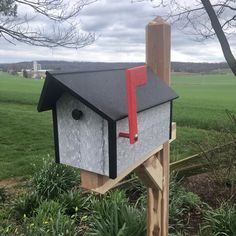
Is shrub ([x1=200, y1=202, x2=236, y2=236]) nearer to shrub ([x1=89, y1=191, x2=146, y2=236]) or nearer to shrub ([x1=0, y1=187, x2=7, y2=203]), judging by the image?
shrub ([x1=89, y1=191, x2=146, y2=236])

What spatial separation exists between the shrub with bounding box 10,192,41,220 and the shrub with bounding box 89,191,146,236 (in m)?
0.84

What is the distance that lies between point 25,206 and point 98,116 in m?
2.94

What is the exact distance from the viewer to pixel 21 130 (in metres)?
10.1

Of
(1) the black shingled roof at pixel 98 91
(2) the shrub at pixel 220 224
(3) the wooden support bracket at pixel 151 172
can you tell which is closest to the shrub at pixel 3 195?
(2) the shrub at pixel 220 224

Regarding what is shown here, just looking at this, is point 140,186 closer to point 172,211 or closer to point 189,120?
point 172,211

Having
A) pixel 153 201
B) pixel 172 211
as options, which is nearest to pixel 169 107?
pixel 153 201

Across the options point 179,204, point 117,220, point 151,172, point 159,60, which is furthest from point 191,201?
point 159,60

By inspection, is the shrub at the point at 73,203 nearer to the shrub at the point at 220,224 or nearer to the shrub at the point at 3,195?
the shrub at the point at 3,195

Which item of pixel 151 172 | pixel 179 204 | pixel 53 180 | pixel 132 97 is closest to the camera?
pixel 132 97

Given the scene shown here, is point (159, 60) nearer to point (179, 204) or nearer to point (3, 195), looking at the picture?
point (179, 204)

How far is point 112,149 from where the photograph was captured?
1.61 meters

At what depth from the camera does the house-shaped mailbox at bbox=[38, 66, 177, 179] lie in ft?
5.04

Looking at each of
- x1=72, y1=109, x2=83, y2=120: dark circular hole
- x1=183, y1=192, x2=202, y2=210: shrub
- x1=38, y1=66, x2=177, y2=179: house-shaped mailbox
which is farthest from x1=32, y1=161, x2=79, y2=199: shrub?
x1=72, y1=109, x2=83, y2=120: dark circular hole

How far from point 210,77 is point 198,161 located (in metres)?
47.0
